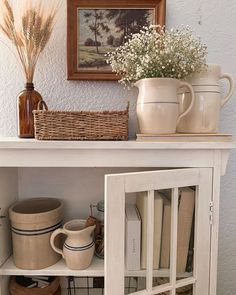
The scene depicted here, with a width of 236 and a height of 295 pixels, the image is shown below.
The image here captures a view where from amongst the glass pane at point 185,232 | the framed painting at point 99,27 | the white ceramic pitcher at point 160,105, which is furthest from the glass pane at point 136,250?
the framed painting at point 99,27

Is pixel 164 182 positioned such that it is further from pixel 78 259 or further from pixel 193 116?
pixel 78 259

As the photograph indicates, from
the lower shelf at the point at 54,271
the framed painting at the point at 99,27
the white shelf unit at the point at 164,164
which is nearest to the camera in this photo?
the white shelf unit at the point at 164,164

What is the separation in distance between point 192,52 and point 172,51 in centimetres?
7

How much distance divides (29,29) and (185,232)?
33.7 inches

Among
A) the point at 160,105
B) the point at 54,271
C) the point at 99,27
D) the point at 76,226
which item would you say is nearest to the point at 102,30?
the point at 99,27

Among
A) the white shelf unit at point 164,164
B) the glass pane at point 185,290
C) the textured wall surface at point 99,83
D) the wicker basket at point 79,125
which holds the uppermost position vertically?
the textured wall surface at point 99,83

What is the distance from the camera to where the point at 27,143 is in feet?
2.43

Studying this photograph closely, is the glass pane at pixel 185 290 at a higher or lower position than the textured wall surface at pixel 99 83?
lower

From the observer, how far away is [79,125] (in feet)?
2.55

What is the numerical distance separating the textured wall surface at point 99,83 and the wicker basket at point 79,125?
0.27 metres

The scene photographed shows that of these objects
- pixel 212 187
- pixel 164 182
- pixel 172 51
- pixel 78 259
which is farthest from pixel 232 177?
pixel 78 259

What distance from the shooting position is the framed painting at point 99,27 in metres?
0.97

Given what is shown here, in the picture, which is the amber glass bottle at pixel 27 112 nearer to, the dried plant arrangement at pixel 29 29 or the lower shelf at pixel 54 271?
the dried plant arrangement at pixel 29 29

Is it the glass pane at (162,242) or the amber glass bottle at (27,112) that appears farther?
the amber glass bottle at (27,112)
